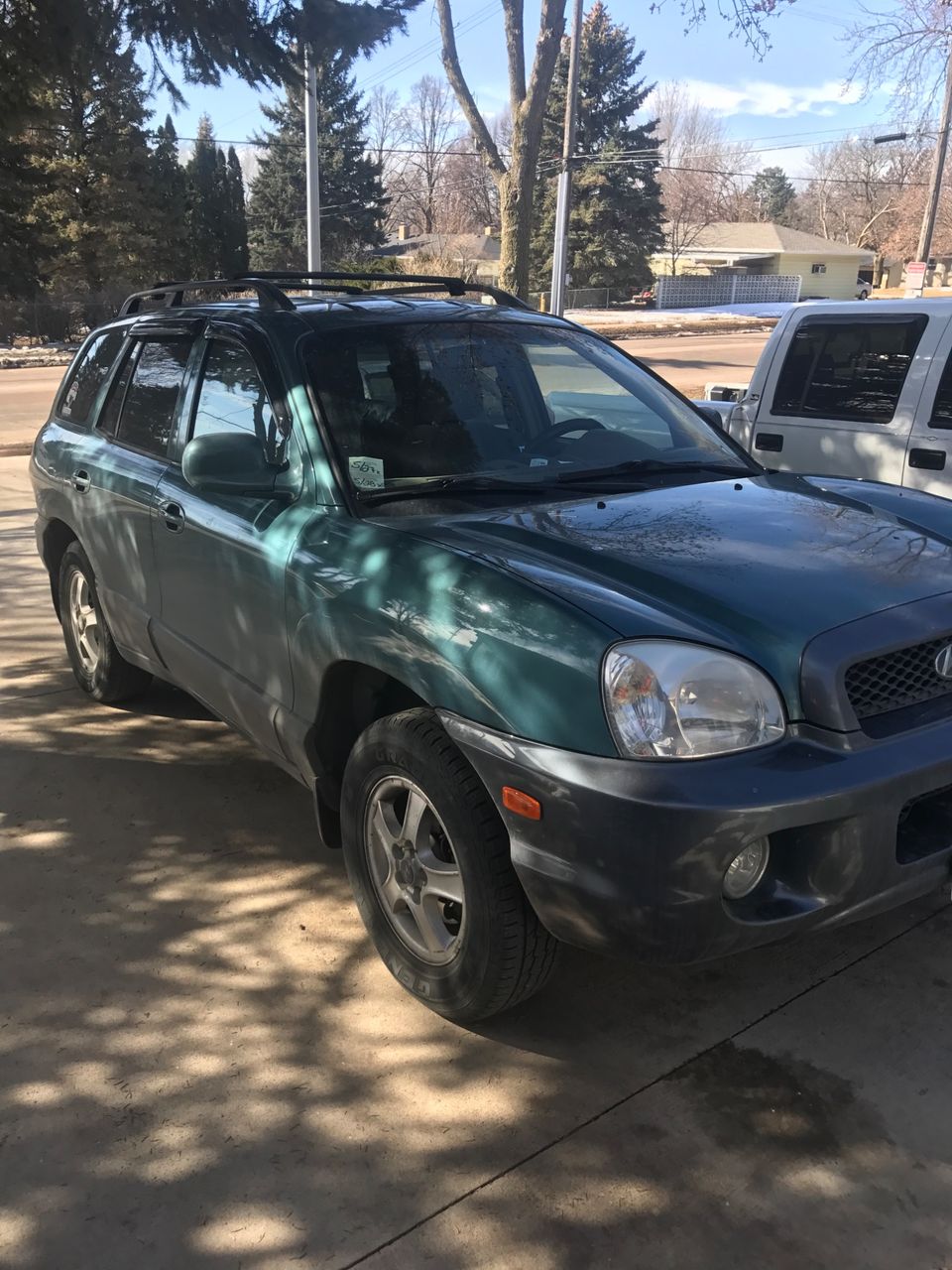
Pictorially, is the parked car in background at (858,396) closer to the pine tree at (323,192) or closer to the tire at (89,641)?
the tire at (89,641)

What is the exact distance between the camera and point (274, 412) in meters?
3.37

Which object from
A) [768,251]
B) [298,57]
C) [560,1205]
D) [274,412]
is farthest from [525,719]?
[768,251]

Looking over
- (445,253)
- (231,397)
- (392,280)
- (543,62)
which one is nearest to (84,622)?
(231,397)

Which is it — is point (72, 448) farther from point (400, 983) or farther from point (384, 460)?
point (400, 983)

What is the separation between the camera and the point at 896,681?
8.27 feet

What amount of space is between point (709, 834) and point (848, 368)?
4.89 m

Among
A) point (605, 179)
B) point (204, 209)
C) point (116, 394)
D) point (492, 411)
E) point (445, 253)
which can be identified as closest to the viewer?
point (492, 411)

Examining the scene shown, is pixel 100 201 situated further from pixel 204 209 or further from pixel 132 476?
pixel 132 476

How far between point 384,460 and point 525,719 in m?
1.20

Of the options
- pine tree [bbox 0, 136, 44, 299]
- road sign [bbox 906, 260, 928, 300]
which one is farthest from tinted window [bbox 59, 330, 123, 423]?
road sign [bbox 906, 260, 928, 300]

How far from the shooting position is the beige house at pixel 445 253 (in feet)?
136

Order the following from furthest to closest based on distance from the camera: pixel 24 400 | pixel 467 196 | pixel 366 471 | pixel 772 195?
pixel 772 195
pixel 467 196
pixel 24 400
pixel 366 471

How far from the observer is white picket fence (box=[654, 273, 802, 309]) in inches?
2401

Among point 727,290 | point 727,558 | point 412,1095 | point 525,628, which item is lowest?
point 412,1095
